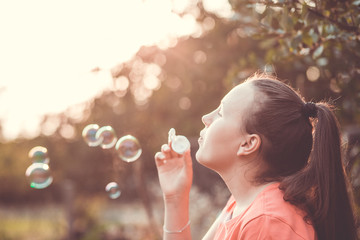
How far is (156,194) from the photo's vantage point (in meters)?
5.43

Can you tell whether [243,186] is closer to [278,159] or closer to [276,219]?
[278,159]

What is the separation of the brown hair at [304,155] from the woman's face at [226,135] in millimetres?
39

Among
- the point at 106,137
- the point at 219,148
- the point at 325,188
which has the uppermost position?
the point at 106,137

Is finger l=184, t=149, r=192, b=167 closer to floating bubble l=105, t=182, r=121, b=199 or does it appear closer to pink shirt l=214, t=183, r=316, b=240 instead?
pink shirt l=214, t=183, r=316, b=240

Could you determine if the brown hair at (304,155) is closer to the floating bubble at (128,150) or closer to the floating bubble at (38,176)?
the floating bubble at (128,150)

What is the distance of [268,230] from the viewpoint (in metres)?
1.22

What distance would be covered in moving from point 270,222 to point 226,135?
42 cm

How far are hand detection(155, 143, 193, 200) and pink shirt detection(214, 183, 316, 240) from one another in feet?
1.69

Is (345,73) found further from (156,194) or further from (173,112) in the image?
(156,194)

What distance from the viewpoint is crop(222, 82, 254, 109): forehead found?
1.56 metres

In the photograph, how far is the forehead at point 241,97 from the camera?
1.56m

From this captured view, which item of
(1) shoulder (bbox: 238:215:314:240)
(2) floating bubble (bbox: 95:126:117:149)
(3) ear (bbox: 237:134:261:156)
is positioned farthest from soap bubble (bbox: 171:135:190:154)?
(2) floating bubble (bbox: 95:126:117:149)

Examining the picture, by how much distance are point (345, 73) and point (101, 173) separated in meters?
5.16

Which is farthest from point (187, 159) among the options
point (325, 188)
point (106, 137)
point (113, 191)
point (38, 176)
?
point (38, 176)
